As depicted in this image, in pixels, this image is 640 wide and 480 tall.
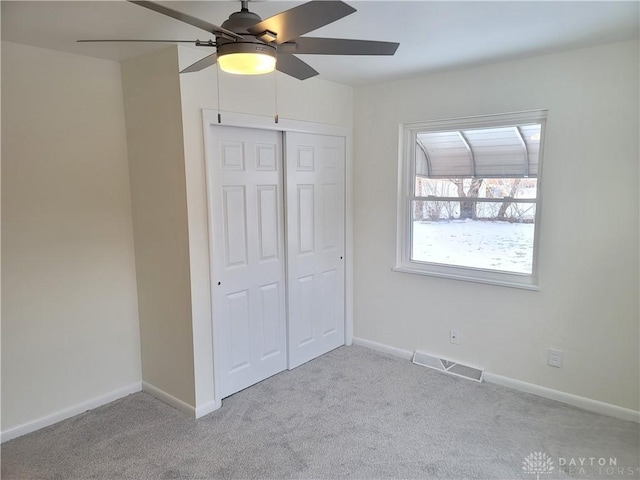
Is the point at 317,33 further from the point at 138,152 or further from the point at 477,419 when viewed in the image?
the point at 477,419

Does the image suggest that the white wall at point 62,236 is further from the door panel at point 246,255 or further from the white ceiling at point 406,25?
the door panel at point 246,255

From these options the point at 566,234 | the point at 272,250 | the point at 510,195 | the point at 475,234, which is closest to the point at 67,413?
the point at 272,250

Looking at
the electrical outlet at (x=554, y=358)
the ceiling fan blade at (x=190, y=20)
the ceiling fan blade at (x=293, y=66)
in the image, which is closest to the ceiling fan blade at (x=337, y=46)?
the ceiling fan blade at (x=293, y=66)

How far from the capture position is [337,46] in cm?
172

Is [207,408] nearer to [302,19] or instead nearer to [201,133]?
[201,133]

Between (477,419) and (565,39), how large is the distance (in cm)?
240

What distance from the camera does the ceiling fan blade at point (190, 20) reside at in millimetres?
1366

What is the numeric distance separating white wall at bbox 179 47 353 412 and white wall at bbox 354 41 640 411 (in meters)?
1.02

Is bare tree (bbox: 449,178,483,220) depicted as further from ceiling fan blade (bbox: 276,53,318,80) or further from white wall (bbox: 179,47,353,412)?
ceiling fan blade (bbox: 276,53,318,80)

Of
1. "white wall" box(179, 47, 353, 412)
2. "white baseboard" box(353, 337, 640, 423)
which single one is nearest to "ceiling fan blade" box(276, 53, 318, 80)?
"white wall" box(179, 47, 353, 412)

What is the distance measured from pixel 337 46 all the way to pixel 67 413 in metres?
2.88

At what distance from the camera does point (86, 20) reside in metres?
2.14

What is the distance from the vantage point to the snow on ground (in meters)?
3.21

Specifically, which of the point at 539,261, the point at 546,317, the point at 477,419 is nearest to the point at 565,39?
the point at 539,261
